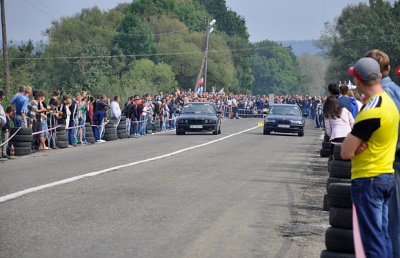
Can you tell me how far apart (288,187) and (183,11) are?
405 feet

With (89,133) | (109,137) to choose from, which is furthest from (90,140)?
(109,137)

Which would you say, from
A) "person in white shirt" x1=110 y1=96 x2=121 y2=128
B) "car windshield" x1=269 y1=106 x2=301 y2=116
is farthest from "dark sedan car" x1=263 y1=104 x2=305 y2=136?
"person in white shirt" x1=110 y1=96 x2=121 y2=128

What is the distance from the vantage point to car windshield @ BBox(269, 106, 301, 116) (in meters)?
41.6

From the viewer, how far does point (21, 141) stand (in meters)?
23.4

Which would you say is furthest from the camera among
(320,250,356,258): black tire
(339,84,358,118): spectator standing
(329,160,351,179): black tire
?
(339,84,358,118): spectator standing

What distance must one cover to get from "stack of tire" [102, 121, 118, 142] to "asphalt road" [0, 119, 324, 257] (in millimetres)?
11291

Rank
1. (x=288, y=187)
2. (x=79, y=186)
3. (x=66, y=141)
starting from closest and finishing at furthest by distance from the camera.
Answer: (x=79, y=186) → (x=288, y=187) → (x=66, y=141)

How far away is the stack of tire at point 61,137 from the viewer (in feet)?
89.7

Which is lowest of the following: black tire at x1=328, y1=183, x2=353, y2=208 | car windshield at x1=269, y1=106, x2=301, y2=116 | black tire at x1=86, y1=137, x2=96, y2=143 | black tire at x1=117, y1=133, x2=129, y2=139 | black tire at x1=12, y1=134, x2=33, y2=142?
black tire at x1=117, y1=133, x2=129, y2=139

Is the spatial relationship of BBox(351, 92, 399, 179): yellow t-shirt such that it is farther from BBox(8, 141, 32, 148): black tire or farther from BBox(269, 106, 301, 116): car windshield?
BBox(269, 106, 301, 116): car windshield

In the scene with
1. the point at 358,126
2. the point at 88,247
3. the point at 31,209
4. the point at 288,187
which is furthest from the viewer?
the point at 288,187

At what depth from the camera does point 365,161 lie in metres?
6.73

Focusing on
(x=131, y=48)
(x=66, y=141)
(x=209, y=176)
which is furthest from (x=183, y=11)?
(x=209, y=176)

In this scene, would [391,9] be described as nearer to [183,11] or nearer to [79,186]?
[183,11]
